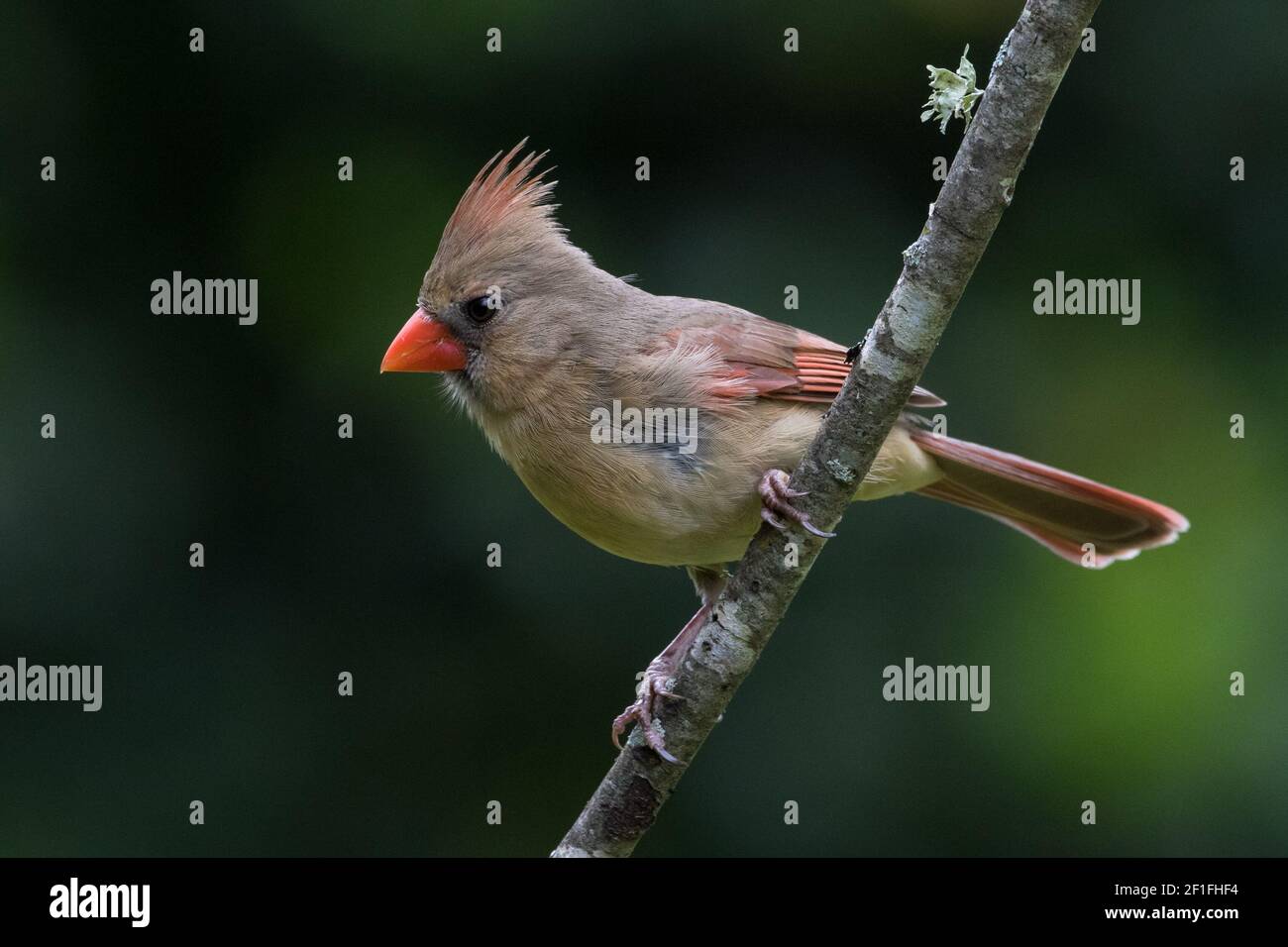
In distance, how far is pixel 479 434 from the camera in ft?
17.4

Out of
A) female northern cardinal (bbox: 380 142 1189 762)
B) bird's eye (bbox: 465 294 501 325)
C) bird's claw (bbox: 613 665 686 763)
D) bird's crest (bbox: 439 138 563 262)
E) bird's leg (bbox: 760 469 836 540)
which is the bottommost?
bird's claw (bbox: 613 665 686 763)

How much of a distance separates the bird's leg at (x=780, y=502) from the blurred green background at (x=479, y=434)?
167cm

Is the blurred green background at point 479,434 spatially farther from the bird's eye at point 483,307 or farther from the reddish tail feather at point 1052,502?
the bird's eye at point 483,307

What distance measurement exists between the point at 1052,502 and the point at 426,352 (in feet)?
6.32

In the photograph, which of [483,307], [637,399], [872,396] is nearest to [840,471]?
[872,396]

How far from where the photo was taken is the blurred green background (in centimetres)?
517

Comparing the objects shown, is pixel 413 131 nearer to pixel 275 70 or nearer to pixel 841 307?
pixel 275 70

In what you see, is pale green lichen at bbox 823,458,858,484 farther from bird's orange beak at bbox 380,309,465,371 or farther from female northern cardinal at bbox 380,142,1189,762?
bird's orange beak at bbox 380,309,465,371

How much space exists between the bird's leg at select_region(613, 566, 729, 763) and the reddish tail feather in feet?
2.46

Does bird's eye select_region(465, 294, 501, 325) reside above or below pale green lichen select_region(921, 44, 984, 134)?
below

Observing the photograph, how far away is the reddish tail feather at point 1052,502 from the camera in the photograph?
4.54 m

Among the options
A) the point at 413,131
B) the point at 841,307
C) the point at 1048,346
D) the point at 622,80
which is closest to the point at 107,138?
the point at 413,131

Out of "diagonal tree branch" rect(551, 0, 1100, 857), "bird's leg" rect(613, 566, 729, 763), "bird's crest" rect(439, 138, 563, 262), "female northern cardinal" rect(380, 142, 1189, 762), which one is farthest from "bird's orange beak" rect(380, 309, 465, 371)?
"diagonal tree branch" rect(551, 0, 1100, 857)

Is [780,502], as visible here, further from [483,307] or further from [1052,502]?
[1052,502]
